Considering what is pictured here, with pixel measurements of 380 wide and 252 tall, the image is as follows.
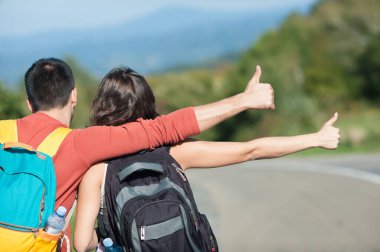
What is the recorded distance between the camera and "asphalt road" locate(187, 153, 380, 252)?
884 cm

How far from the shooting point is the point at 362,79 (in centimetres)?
6700

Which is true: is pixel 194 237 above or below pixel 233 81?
above

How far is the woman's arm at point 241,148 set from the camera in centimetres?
327

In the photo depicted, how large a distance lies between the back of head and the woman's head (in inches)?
6.9

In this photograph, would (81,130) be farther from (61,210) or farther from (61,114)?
(61,210)

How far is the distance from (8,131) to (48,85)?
267 mm

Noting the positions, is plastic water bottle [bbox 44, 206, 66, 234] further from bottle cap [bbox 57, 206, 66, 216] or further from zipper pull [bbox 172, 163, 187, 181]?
zipper pull [bbox 172, 163, 187, 181]

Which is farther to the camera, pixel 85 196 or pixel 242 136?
pixel 242 136

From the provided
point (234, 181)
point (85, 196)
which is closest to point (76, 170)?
point (85, 196)

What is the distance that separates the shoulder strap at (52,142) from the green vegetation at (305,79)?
55.2ft

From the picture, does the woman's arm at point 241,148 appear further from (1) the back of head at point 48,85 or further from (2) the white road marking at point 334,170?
(2) the white road marking at point 334,170

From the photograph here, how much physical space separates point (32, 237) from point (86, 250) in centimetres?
38

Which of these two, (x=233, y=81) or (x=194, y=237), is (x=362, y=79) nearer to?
(x=233, y=81)

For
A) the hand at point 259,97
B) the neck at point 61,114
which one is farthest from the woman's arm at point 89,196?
the hand at point 259,97
